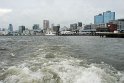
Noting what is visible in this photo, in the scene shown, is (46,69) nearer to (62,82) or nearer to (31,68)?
(31,68)

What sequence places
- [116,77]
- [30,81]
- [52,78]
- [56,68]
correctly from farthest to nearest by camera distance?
[56,68] < [116,77] < [52,78] < [30,81]

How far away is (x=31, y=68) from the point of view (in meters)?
14.0

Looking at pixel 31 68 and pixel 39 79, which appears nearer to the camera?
pixel 39 79

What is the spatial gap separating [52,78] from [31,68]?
2335 mm

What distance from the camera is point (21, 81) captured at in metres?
11.2

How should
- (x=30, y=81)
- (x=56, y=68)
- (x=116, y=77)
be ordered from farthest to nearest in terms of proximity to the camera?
(x=56, y=68) < (x=116, y=77) < (x=30, y=81)

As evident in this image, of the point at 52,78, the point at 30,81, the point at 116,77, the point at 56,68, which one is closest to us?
the point at 30,81

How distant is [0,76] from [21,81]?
67.8 inches

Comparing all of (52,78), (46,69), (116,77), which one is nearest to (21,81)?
(52,78)

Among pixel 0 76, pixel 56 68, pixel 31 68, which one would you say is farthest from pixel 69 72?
pixel 0 76

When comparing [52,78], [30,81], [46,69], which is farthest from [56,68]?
[30,81]

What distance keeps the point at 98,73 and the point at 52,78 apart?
7.64 ft

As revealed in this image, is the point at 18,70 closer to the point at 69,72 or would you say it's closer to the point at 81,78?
the point at 69,72

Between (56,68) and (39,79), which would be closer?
(39,79)
